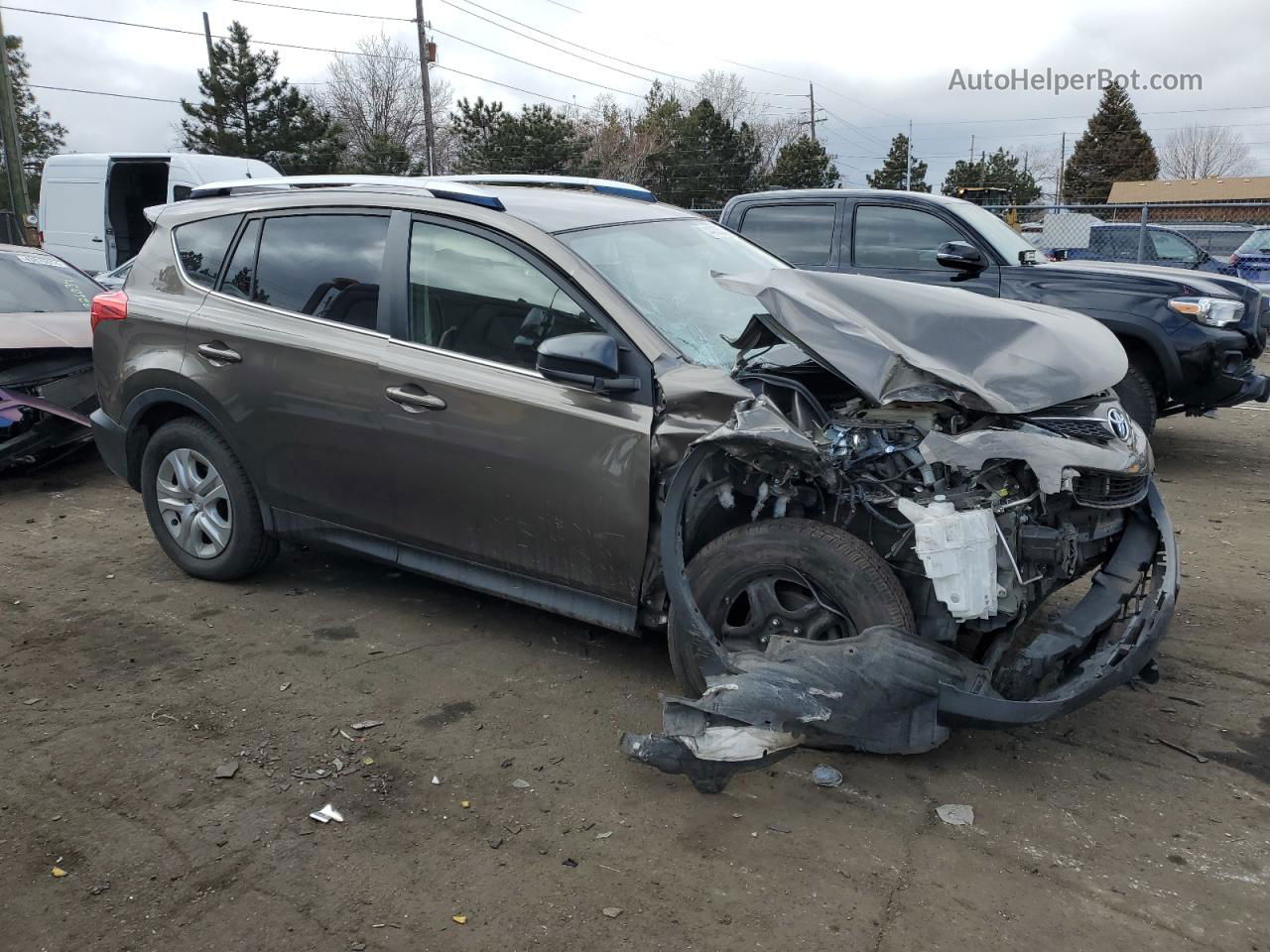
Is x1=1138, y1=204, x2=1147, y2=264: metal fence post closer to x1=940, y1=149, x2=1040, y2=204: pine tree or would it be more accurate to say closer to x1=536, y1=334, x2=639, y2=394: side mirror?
x1=536, y1=334, x2=639, y2=394: side mirror

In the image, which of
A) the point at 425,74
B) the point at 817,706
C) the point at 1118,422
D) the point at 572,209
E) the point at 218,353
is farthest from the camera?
the point at 425,74

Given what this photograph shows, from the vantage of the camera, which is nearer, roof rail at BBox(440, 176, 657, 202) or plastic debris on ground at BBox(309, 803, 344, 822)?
plastic debris on ground at BBox(309, 803, 344, 822)

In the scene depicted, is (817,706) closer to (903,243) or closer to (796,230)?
(903,243)

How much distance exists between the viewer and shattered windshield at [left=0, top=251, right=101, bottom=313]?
727 centimetres

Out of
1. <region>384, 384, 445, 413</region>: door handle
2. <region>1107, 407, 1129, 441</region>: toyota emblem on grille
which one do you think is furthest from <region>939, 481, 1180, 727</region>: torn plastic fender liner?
<region>384, 384, 445, 413</region>: door handle

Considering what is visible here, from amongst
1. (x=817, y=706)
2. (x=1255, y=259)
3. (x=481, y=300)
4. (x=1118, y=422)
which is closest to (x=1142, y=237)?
(x=1255, y=259)

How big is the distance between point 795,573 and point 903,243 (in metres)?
5.57

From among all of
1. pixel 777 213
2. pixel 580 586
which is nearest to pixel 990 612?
pixel 580 586

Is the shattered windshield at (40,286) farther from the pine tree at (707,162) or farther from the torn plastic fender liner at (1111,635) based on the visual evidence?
the pine tree at (707,162)

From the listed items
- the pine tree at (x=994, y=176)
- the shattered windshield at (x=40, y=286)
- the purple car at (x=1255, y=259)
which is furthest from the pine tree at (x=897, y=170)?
the shattered windshield at (x=40, y=286)

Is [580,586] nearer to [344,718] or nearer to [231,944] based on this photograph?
[344,718]

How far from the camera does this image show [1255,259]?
1662 centimetres

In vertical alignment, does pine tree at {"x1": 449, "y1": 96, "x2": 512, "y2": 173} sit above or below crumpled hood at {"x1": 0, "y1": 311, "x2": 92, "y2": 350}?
above

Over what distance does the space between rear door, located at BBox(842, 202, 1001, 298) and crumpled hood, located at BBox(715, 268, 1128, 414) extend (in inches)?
173
